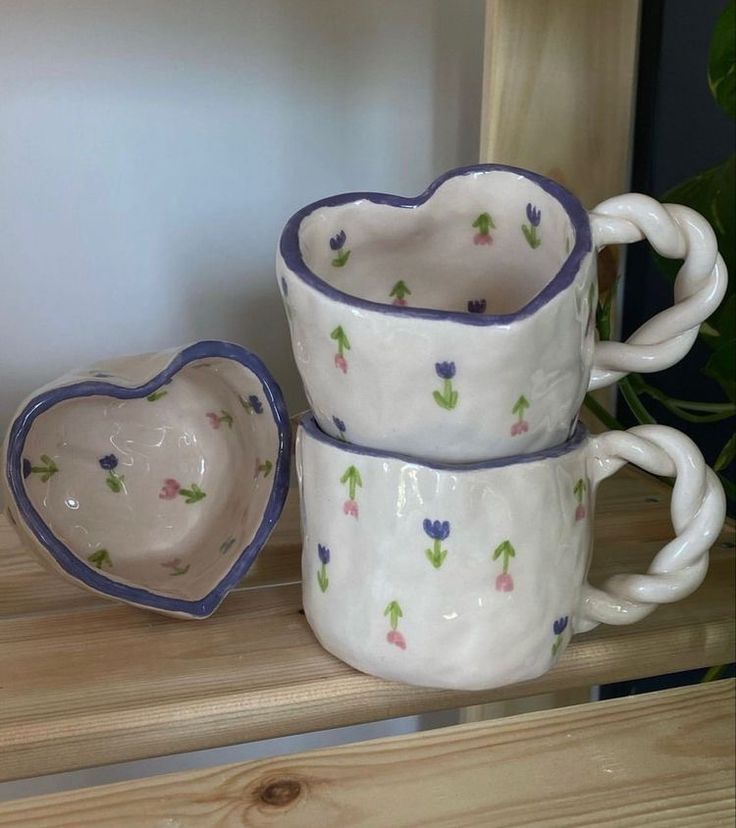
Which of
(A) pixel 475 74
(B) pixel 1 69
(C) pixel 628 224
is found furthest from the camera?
(A) pixel 475 74

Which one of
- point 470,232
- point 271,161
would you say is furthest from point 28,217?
point 470,232

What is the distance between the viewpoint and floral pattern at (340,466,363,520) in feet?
1.16

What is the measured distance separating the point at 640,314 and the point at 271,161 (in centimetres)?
29

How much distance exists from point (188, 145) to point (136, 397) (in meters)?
0.23

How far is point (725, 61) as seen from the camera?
430 millimetres

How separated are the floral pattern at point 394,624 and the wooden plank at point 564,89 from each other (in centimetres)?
31

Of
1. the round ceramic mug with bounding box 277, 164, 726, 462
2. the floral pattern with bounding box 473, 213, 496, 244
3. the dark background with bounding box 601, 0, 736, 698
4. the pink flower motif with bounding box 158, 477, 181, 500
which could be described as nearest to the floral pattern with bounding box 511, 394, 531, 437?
the round ceramic mug with bounding box 277, 164, 726, 462

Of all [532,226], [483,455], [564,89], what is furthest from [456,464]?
[564,89]

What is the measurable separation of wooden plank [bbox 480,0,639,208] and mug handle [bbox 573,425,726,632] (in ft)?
0.83

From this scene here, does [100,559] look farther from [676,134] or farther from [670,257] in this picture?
[676,134]

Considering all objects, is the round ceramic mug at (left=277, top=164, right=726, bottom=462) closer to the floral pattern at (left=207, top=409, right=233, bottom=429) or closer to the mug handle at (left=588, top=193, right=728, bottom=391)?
the mug handle at (left=588, top=193, right=728, bottom=391)

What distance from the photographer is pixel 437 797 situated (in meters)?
0.35

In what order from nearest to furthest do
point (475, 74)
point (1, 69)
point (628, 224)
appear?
1. point (628, 224)
2. point (1, 69)
3. point (475, 74)

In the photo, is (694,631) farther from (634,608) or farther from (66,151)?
(66,151)
